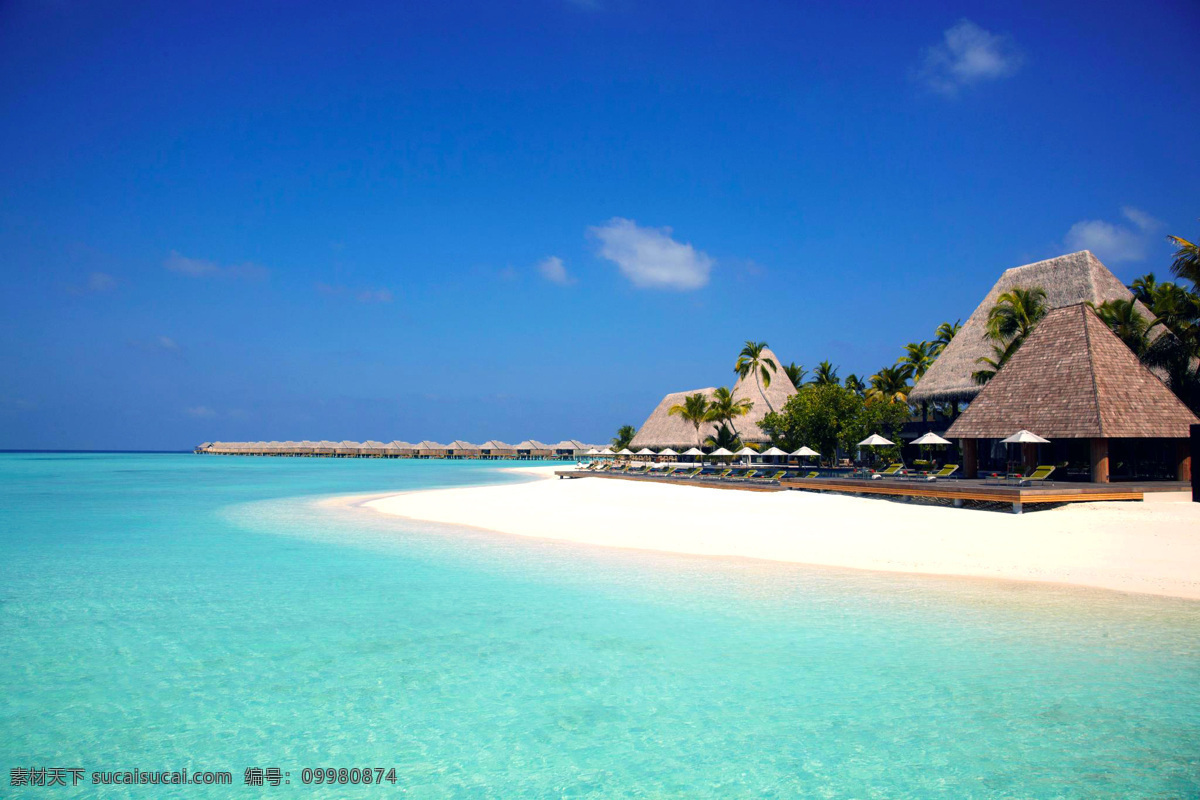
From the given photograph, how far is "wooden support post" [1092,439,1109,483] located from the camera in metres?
16.9

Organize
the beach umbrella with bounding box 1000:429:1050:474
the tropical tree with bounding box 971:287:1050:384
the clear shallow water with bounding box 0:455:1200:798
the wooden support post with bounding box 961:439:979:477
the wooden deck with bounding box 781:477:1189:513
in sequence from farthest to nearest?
1. the tropical tree with bounding box 971:287:1050:384
2. the wooden support post with bounding box 961:439:979:477
3. the beach umbrella with bounding box 1000:429:1050:474
4. the wooden deck with bounding box 781:477:1189:513
5. the clear shallow water with bounding box 0:455:1200:798

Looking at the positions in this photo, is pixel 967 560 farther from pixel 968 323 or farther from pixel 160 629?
pixel 968 323

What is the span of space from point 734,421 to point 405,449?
75670 millimetres

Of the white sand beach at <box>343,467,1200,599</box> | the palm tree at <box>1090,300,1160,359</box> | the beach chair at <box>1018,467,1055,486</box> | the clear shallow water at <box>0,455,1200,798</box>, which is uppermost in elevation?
the palm tree at <box>1090,300,1160,359</box>

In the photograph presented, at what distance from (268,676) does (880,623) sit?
20.9 ft

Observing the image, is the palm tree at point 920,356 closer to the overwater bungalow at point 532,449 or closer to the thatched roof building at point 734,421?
the thatched roof building at point 734,421

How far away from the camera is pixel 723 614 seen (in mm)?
8562

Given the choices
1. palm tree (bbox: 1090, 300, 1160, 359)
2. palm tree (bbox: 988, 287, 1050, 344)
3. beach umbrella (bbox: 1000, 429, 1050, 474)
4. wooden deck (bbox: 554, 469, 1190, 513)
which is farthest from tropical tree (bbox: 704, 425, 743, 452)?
beach umbrella (bbox: 1000, 429, 1050, 474)

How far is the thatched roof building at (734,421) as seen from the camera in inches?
1604

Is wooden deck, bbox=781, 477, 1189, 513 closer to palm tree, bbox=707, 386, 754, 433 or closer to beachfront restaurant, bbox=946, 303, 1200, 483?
beachfront restaurant, bbox=946, 303, 1200, 483

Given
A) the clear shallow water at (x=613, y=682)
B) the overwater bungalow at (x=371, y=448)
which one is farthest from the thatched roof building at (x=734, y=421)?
the overwater bungalow at (x=371, y=448)

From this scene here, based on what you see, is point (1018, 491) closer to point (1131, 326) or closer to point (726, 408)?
point (1131, 326)

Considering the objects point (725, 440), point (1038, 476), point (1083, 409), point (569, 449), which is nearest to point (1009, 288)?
point (1083, 409)

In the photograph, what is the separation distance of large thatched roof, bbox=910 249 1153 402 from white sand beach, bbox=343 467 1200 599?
31.3 feet
